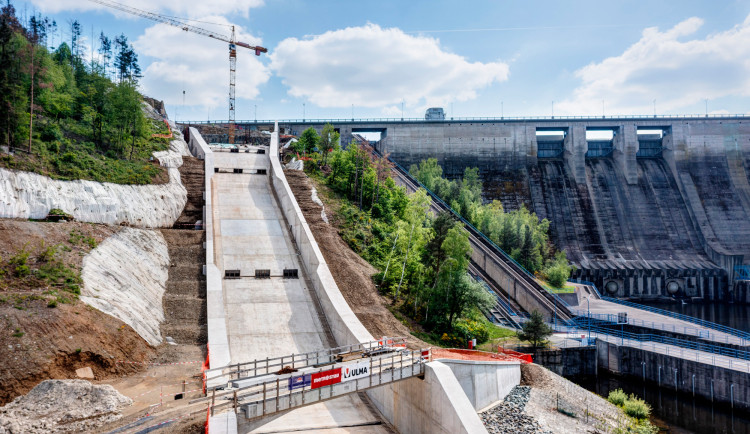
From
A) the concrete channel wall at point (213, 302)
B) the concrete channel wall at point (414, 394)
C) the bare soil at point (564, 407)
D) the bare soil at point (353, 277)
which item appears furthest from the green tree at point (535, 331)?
the concrete channel wall at point (213, 302)

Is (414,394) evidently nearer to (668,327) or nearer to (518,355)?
(518,355)

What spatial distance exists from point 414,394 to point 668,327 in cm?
2653

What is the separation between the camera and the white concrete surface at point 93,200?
82.7 feet

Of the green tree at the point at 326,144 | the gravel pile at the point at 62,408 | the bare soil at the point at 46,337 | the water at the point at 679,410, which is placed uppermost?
the green tree at the point at 326,144

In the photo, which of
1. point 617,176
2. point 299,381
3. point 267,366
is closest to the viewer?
point 299,381

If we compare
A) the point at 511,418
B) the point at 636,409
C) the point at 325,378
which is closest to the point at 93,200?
the point at 325,378

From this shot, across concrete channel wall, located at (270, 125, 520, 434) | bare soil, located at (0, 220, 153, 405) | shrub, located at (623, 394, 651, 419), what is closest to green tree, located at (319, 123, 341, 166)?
concrete channel wall, located at (270, 125, 520, 434)

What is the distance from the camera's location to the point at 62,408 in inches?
593

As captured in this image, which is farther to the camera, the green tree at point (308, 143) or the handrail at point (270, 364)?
the green tree at point (308, 143)

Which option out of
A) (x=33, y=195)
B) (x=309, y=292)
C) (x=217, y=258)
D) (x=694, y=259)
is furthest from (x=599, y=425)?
(x=694, y=259)

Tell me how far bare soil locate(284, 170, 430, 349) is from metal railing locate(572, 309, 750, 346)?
18.7 m

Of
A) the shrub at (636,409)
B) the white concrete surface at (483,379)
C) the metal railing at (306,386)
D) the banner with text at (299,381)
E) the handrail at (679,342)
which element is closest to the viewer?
the metal railing at (306,386)

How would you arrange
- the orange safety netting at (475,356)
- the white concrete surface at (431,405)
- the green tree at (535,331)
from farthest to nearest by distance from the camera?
1. the green tree at (535,331)
2. the orange safety netting at (475,356)
3. the white concrete surface at (431,405)

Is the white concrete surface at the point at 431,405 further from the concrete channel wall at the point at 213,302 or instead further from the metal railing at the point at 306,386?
the concrete channel wall at the point at 213,302
